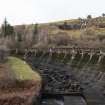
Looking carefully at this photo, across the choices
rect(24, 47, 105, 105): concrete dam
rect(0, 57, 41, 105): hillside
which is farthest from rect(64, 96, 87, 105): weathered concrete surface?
rect(0, 57, 41, 105): hillside

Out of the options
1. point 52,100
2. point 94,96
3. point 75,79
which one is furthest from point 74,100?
point 75,79

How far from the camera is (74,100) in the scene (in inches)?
2052

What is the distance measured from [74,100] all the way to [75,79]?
16511mm

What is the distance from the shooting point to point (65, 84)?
2502 inches

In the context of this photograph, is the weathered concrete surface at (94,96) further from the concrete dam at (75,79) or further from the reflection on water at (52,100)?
the reflection on water at (52,100)

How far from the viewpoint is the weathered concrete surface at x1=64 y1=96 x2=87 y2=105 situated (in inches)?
1987

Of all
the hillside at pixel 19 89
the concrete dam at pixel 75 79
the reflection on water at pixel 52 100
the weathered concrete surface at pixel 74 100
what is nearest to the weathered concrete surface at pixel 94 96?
the concrete dam at pixel 75 79

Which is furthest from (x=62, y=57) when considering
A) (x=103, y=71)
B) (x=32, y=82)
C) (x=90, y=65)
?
(x=32, y=82)

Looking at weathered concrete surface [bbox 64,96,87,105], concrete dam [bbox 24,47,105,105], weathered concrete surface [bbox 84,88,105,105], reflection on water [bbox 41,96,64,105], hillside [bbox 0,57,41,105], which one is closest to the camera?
hillside [bbox 0,57,41,105]

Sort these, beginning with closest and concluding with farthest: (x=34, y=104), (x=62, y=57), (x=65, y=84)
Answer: (x=34, y=104) < (x=65, y=84) < (x=62, y=57)

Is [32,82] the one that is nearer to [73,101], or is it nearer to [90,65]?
[73,101]

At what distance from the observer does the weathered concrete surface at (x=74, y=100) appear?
50.5 metres

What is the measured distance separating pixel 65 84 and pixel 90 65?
12.4 meters

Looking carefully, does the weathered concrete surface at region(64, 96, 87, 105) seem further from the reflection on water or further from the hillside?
the hillside
